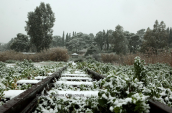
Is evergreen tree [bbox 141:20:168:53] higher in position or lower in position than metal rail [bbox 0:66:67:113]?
higher

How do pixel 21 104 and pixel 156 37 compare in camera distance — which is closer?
pixel 21 104

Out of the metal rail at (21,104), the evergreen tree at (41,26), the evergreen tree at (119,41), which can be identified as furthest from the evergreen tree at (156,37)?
the metal rail at (21,104)

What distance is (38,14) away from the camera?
2705 centimetres

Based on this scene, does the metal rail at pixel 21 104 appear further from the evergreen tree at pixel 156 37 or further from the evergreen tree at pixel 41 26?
the evergreen tree at pixel 156 37

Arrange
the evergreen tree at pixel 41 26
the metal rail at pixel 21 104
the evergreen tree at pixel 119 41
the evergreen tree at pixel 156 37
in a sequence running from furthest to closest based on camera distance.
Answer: the evergreen tree at pixel 119 41 < the evergreen tree at pixel 156 37 < the evergreen tree at pixel 41 26 < the metal rail at pixel 21 104

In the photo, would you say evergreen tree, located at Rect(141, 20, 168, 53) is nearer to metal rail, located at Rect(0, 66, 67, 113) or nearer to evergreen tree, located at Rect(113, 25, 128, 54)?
evergreen tree, located at Rect(113, 25, 128, 54)

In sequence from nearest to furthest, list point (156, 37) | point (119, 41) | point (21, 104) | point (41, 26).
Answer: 1. point (21, 104)
2. point (41, 26)
3. point (156, 37)
4. point (119, 41)

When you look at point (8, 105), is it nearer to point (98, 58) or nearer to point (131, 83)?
point (131, 83)

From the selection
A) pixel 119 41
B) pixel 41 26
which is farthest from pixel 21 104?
pixel 119 41

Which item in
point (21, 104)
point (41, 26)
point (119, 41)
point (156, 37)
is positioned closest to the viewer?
point (21, 104)

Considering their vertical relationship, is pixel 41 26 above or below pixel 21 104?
above

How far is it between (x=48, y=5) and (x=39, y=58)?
17.8 metres

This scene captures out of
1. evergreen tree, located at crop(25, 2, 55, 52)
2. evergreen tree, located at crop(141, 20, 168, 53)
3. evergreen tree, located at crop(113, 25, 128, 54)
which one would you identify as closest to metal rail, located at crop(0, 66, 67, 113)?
evergreen tree, located at crop(25, 2, 55, 52)

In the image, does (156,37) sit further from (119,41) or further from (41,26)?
(41,26)
